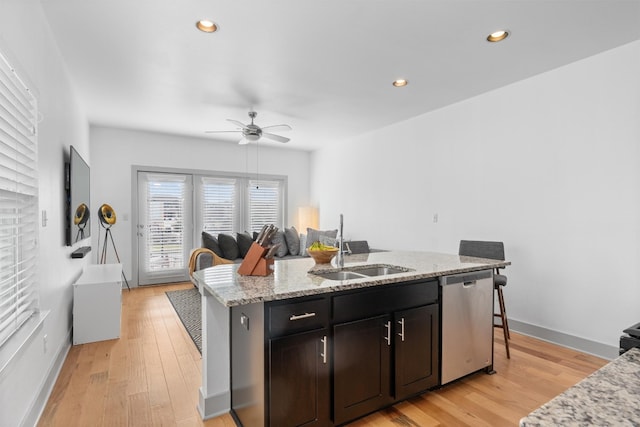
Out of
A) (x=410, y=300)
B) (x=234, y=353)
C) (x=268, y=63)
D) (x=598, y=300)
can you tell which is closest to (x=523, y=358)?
(x=598, y=300)

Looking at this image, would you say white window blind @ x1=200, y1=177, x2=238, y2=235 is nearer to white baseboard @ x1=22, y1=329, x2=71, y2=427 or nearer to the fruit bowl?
white baseboard @ x1=22, y1=329, x2=71, y2=427

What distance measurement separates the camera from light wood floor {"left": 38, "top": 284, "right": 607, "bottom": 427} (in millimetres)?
2035

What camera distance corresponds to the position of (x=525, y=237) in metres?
3.45

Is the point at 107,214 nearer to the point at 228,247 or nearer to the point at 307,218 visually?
the point at 228,247

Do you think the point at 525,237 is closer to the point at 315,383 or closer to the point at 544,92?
the point at 544,92

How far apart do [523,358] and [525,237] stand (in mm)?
1226

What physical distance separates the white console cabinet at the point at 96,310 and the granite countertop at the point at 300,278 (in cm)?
170

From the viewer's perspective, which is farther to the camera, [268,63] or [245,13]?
[268,63]

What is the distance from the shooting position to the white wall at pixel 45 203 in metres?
1.73

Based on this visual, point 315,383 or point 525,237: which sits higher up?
point 525,237

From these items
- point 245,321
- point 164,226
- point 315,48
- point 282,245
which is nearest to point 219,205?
point 164,226

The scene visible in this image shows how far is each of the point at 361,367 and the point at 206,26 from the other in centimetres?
264

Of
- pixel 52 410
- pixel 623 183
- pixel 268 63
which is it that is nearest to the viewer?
pixel 52 410

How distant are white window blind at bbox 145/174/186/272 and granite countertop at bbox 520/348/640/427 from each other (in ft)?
20.4
